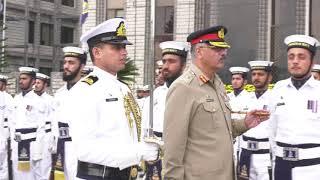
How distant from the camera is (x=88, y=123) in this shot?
15.0ft

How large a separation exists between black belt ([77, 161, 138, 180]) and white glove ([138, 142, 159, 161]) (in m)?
0.34

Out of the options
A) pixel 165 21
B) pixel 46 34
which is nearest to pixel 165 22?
pixel 165 21

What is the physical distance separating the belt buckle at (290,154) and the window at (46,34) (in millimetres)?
38266

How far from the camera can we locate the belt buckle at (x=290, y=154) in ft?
21.5

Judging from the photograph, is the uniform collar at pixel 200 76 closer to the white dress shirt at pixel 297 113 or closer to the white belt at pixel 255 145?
the white dress shirt at pixel 297 113

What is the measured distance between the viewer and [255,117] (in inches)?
217

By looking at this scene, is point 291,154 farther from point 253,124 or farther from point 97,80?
point 97,80

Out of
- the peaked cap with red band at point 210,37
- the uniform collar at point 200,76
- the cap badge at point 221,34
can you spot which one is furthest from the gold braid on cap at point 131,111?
the cap badge at point 221,34

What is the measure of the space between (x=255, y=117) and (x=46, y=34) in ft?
130

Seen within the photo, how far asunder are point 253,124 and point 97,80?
1.46 m

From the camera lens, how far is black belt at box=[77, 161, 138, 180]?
4680 mm

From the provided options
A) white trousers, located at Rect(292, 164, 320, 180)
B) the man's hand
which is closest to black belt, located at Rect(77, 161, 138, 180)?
the man's hand

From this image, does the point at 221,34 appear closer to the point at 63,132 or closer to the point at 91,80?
the point at 91,80

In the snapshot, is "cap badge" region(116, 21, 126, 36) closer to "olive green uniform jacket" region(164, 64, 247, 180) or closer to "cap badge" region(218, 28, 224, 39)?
"olive green uniform jacket" region(164, 64, 247, 180)
